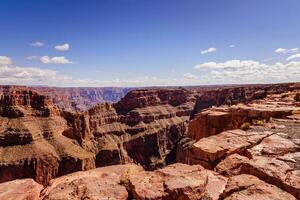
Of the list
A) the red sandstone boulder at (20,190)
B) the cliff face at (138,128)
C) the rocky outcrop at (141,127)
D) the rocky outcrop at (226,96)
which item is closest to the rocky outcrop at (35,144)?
the cliff face at (138,128)

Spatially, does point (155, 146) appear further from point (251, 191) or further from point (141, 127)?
A: point (251, 191)

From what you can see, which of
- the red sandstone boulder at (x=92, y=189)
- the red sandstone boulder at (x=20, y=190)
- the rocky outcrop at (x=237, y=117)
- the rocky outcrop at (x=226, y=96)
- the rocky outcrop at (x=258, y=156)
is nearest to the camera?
the red sandstone boulder at (x=92, y=189)

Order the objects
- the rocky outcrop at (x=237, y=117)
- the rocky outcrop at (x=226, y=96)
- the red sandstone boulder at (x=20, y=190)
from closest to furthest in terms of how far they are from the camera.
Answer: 1. the red sandstone boulder at (x=20, y=190)
2. the rocky outcrop at (x=237, y=117)
3. the rocky outcrop at (x=226, y=96)

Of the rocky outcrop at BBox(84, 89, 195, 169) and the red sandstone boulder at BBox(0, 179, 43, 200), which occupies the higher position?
the red sandstone boulder at BBox(0, 179, 43, 200)

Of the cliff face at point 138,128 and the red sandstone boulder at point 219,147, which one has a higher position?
the red sandstone boulder at point 219,147

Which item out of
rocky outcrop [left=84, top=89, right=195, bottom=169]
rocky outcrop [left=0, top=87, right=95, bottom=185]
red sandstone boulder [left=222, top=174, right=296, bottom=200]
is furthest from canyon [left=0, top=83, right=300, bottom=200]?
rocky outcrop [left=84, top=89, right=195, bottom=169]

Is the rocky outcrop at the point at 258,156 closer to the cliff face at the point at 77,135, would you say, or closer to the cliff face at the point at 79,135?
the cliff face at the point at 77,135

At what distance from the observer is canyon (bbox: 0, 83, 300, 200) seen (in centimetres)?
440

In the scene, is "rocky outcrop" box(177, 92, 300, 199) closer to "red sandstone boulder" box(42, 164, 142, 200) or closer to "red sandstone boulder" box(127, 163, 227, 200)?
"red sandstone boulder" box(127, 163, 227, 200)

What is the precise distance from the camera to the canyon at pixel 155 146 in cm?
440

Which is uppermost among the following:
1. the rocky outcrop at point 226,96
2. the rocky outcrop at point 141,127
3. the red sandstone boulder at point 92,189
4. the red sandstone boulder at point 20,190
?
the red sandstone boulder at point 92,189

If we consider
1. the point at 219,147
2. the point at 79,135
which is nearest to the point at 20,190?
the point at 219,147

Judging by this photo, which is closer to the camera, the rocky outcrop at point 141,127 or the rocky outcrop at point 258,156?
the rocky outcrop at point 258,156

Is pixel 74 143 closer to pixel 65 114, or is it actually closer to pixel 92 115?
pixel 65 114
